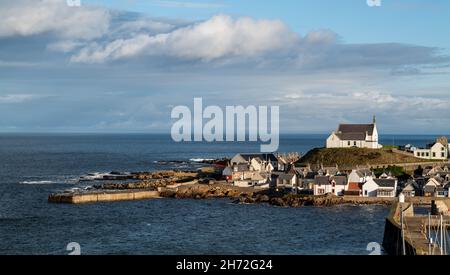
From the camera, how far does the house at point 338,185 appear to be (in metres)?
67.5

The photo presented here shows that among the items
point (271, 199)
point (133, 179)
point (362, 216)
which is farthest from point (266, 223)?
point (133, 179)

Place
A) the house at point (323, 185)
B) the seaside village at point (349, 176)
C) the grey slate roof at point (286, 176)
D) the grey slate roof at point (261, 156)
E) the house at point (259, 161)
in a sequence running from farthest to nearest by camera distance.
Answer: the grey slate roof at point (261, 156) < the house at point (259, 161) < the grey slate roof at point (286, 176) < the house at point (323, 185) < the seaside village at point (349, 176)

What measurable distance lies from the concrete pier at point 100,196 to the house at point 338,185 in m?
20.0

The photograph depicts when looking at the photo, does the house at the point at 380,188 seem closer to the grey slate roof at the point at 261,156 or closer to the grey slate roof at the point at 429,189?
the grey slate roof at the point at 429,189

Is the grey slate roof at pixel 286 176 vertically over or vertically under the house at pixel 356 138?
under

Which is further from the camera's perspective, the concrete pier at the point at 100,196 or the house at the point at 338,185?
the house at the point at 338,185

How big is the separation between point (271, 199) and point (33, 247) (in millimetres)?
29934

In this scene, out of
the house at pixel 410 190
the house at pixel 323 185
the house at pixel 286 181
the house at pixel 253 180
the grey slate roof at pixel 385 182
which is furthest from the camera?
the house at pixel 253 180

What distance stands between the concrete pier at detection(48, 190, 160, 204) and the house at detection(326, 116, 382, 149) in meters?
36.6

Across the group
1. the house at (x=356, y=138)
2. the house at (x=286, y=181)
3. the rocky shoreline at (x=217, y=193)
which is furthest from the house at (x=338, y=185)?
the house at (x=356, y=138)

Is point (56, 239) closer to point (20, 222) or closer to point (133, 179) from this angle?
point (20, 222)

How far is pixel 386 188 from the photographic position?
66.9 meters
